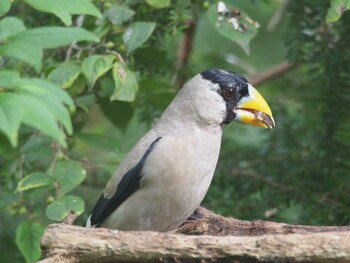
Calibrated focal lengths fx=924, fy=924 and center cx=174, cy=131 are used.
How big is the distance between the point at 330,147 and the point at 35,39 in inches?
113

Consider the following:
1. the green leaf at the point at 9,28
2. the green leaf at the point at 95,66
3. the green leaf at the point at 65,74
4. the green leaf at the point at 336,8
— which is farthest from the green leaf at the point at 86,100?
the green leaf at the point at 9,28

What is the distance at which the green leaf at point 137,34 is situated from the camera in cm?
458

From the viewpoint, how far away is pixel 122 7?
4.75 meters

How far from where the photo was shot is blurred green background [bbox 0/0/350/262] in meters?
4.54

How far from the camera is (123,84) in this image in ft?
14.5

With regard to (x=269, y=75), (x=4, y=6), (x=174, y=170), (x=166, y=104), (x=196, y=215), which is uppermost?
(x=4, y=6)

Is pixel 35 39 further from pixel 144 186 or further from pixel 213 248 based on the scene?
pixel 144 186

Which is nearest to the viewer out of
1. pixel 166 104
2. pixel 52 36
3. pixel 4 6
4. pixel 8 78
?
pixel 8 78

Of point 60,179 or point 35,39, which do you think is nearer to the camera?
point 35,39

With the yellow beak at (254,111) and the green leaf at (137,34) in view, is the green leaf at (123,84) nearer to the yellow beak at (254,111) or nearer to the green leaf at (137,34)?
the green leaf at (137,34)

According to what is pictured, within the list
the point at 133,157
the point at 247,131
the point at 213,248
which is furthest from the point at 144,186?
the point at 247,131

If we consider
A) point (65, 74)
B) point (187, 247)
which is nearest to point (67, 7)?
point (187, 247)

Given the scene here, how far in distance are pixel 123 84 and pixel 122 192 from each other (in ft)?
1.73

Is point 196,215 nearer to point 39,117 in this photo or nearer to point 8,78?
point 8,78
